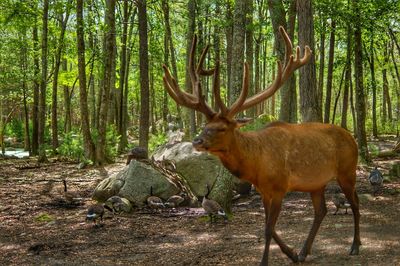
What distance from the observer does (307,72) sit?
1084 centimetres

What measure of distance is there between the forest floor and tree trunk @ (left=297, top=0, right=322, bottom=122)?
2.08 metres

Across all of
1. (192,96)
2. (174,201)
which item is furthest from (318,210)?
(174,201)

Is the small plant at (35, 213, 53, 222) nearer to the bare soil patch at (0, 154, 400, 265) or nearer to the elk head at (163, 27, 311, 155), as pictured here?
the bare soil patch at (0, 154, 400, 265)

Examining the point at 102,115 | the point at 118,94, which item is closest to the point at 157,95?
the point at 118,94

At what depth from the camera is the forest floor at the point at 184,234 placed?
621 cm

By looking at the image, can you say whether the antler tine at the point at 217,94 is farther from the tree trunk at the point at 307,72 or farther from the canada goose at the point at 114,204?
the tree trunk at the point at 307,72

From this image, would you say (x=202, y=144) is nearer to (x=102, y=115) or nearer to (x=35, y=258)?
(x=35, y=258)

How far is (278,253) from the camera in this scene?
6.15m

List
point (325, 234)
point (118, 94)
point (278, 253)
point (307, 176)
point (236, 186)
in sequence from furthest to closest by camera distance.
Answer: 1. point (118, 94)
2. point (236, 186)
3. point (325, 234)
4. point (278, 253)
5. point (307, 176)

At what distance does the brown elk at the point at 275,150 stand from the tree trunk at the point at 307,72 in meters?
4.65

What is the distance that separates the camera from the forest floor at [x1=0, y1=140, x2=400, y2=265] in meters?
6.21

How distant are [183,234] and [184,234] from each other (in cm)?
2

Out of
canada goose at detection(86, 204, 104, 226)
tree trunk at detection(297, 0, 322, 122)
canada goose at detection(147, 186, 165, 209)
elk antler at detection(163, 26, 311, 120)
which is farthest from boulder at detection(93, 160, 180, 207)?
elk antler at detection(163, 26, 311, 120)

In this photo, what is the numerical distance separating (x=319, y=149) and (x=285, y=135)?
502mm
